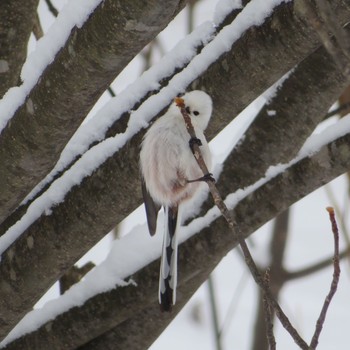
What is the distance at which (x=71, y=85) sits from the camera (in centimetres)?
161

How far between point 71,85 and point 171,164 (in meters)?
0.42

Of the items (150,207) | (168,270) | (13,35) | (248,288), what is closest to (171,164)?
(150,207)

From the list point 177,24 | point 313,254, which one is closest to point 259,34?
point 313,254

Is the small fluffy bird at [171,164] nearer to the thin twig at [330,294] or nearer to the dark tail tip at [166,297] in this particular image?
the dark tail tip at [166,297]

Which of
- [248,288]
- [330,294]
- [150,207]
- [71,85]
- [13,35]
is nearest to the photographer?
[330,294]

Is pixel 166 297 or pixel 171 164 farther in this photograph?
pixel 171 164

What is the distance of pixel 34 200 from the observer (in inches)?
81.4

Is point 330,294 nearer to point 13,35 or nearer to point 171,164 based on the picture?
point 171,164

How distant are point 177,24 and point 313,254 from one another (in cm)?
A: 193

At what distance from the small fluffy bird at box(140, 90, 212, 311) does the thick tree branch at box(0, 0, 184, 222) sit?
0.77 feet

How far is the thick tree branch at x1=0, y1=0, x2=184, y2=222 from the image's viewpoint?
148cm

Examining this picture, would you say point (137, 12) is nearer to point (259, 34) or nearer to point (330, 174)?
point (259, 34)

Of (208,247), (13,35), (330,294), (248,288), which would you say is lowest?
(330,294)

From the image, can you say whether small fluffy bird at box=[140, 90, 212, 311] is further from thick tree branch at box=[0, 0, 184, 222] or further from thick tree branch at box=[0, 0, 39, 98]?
thick tree branch at box=[0, 0, 39, 98]
